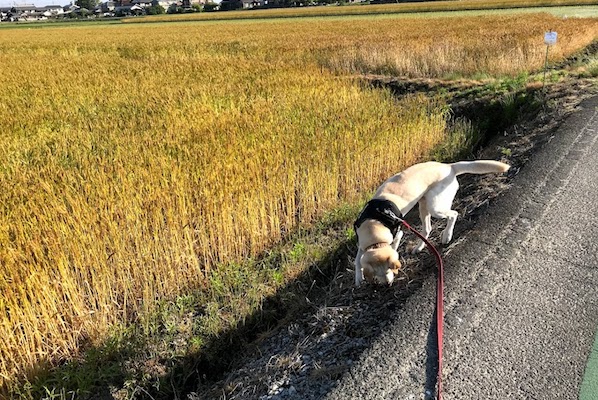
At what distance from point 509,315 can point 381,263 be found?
3.04 ft

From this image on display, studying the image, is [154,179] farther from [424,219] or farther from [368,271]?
[424,219]

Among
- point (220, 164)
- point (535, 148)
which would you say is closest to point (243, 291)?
point (220, 164)

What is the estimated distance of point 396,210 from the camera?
3.17 metres

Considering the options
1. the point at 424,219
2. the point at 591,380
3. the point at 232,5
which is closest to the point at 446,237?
the point at 424,219

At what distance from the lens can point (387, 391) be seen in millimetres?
2361

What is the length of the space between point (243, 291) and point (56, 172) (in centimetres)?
240

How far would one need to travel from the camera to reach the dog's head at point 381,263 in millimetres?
2912

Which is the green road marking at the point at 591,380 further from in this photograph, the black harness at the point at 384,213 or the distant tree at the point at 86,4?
the distant tree at the point at 86,4

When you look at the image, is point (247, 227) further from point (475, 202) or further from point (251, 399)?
point (475, 202)

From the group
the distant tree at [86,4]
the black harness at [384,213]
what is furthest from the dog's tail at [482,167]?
the distant tree at [86,4]

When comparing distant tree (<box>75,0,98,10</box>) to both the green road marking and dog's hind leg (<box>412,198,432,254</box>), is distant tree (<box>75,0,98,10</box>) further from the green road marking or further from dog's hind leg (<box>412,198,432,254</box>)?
the green road marking

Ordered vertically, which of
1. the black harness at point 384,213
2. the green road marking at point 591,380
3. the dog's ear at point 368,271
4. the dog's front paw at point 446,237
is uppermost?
the black harness at point 384,213

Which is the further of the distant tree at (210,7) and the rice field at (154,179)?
the distant tree at (210,7)

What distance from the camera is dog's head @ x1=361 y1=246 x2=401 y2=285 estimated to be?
2.91m
